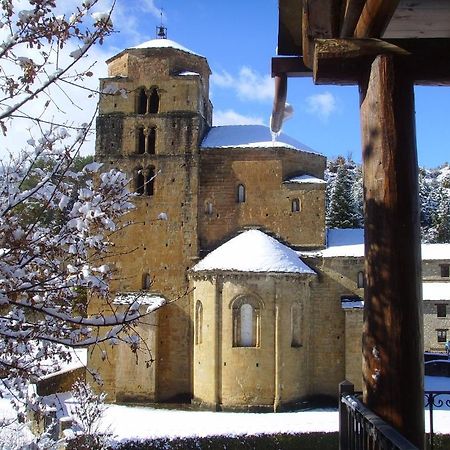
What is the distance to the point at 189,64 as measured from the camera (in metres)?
23.9

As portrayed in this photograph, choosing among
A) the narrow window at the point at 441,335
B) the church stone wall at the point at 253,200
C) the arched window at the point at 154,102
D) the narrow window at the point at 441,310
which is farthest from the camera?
the narrow window at the point at 441,335

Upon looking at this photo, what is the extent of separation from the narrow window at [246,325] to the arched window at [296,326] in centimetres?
158

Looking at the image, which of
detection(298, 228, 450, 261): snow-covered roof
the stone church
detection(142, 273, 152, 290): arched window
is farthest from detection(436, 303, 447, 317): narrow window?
detection(142, 273, 152, 290): arched window

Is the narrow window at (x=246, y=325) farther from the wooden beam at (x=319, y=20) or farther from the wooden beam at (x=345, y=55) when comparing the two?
the wooden beam at (x=345, y=55)

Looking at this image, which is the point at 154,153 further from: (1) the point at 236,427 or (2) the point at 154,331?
(1) the point at 236,427

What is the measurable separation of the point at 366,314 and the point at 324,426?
14.6 metres

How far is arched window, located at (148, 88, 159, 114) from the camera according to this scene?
77.0 feet

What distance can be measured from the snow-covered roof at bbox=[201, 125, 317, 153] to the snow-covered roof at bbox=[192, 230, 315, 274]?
3.91 meters

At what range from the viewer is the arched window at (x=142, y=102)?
A: 23.5m

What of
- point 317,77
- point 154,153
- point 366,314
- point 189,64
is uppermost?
point 189,64

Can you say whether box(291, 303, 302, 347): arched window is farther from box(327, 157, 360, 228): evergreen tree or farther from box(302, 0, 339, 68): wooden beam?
box(327, 157, 360, 228): evergreen tree

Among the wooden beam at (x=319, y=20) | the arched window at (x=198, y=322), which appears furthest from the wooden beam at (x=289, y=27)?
the arched window at (x=198, y=322)

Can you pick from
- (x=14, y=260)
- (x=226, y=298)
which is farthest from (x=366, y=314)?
(x=226, y=298)

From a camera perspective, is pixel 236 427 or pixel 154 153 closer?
pixel 236 427
